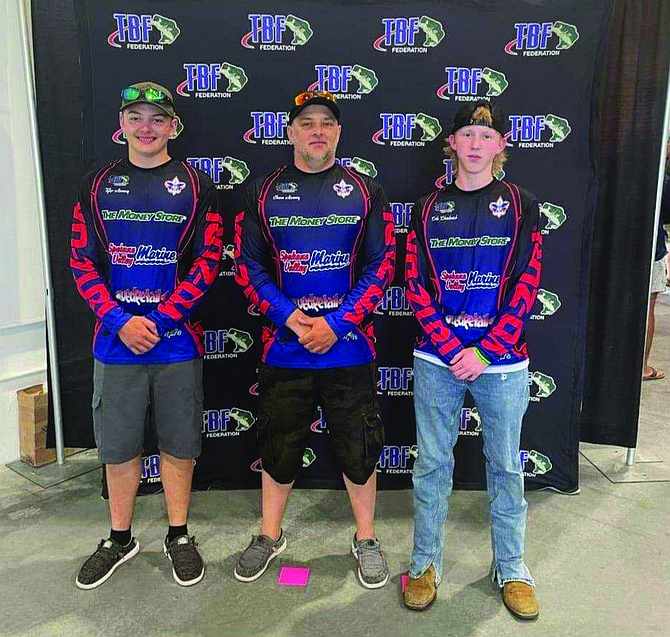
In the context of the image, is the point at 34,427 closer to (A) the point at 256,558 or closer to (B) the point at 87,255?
(B) the point at 87,255

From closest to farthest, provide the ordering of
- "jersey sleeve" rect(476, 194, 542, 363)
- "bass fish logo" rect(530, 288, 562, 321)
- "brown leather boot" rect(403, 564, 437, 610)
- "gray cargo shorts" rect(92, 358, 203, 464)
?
1. "jersey sleeve" rect(476, 194, 542, 363)
2. "brown leather boot" rect(403, 564, 437, 610)
3. "gray cargo shorts" rect(92, 358, 203, 464)
4. "bass fish logo" rect(530, 288, 562, 321)

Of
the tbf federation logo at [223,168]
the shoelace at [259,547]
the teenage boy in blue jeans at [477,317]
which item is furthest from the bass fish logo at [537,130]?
the shoelace at [259,547]

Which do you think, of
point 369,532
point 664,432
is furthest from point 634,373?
point 369,532

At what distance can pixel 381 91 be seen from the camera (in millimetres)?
2777

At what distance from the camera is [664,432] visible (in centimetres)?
382

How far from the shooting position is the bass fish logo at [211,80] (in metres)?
2.75

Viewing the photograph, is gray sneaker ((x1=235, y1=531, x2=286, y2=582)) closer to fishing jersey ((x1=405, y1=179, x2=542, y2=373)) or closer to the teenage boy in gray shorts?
the teenage boy in gray shorts

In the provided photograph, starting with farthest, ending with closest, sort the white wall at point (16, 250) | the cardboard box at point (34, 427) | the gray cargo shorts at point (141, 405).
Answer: the cardboard box at point (34, 427)
the white wall at point (16, 250)
the gray cargo shorts at point (141, 405)

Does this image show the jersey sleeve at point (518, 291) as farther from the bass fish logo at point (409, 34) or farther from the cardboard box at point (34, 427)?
the cardboard box at point (34, 427)

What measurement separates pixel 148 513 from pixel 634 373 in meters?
2.35

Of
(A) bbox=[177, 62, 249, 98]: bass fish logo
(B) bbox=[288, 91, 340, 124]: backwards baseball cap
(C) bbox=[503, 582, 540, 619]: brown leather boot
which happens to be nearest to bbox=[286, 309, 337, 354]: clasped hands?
(B) bbox=[288, 91, 340, 124]: backwards baseball cap

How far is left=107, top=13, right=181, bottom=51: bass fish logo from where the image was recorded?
2.69 metres

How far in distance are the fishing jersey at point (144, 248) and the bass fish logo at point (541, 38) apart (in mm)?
1467

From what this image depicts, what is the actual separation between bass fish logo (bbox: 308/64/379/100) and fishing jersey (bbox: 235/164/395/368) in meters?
0.62
